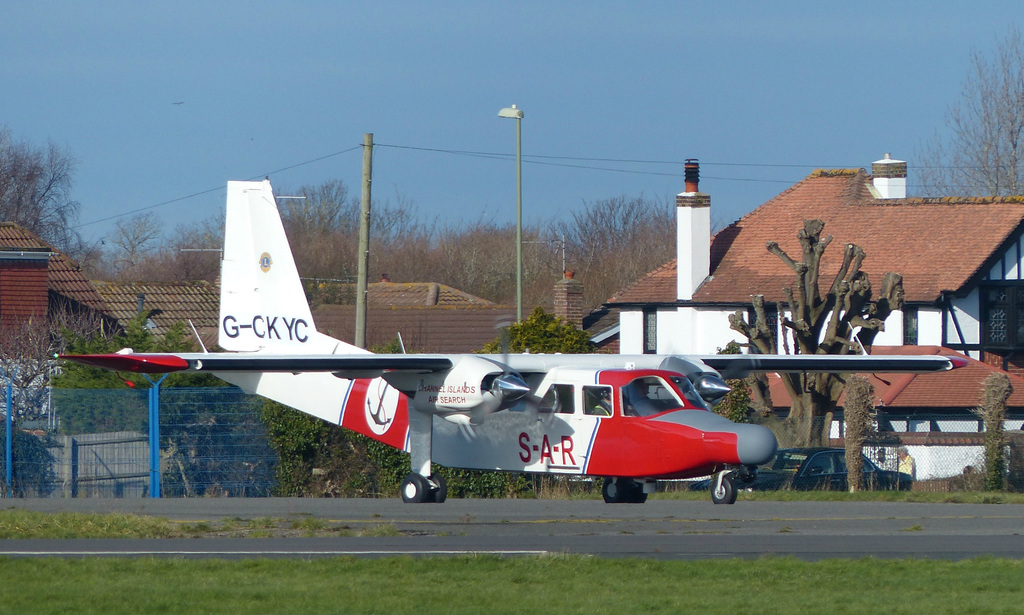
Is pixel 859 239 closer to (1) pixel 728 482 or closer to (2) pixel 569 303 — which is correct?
(2) pixel 569 303

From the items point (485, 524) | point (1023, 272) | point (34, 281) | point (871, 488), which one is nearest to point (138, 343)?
point (34, 281)

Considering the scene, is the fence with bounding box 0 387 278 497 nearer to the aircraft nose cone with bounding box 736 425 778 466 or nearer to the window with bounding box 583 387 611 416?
the window with bounding box 583 387 611 416

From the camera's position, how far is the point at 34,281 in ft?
130

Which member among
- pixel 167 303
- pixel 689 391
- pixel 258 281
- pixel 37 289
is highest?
pixel 167 303

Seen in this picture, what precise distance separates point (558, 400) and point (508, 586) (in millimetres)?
7464

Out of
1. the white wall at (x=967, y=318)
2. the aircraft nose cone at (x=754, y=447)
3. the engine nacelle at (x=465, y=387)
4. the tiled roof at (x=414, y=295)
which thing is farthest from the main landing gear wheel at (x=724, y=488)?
the tiled roof at (x=414, y=295)

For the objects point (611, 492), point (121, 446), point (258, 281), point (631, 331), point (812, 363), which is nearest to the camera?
point (611, 492)

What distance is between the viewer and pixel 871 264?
41312 mm

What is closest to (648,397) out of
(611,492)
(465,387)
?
(611,492)

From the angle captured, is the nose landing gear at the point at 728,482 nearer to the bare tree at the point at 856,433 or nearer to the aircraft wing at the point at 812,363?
the aircraft wing at the point at 812,363

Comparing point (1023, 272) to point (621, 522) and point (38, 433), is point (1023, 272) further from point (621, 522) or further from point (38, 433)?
point (38, 433)

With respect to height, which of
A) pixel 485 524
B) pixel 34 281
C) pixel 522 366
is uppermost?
pixel 34 281

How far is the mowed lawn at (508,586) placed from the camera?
1139 centimetres

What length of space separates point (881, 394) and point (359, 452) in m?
15.7
